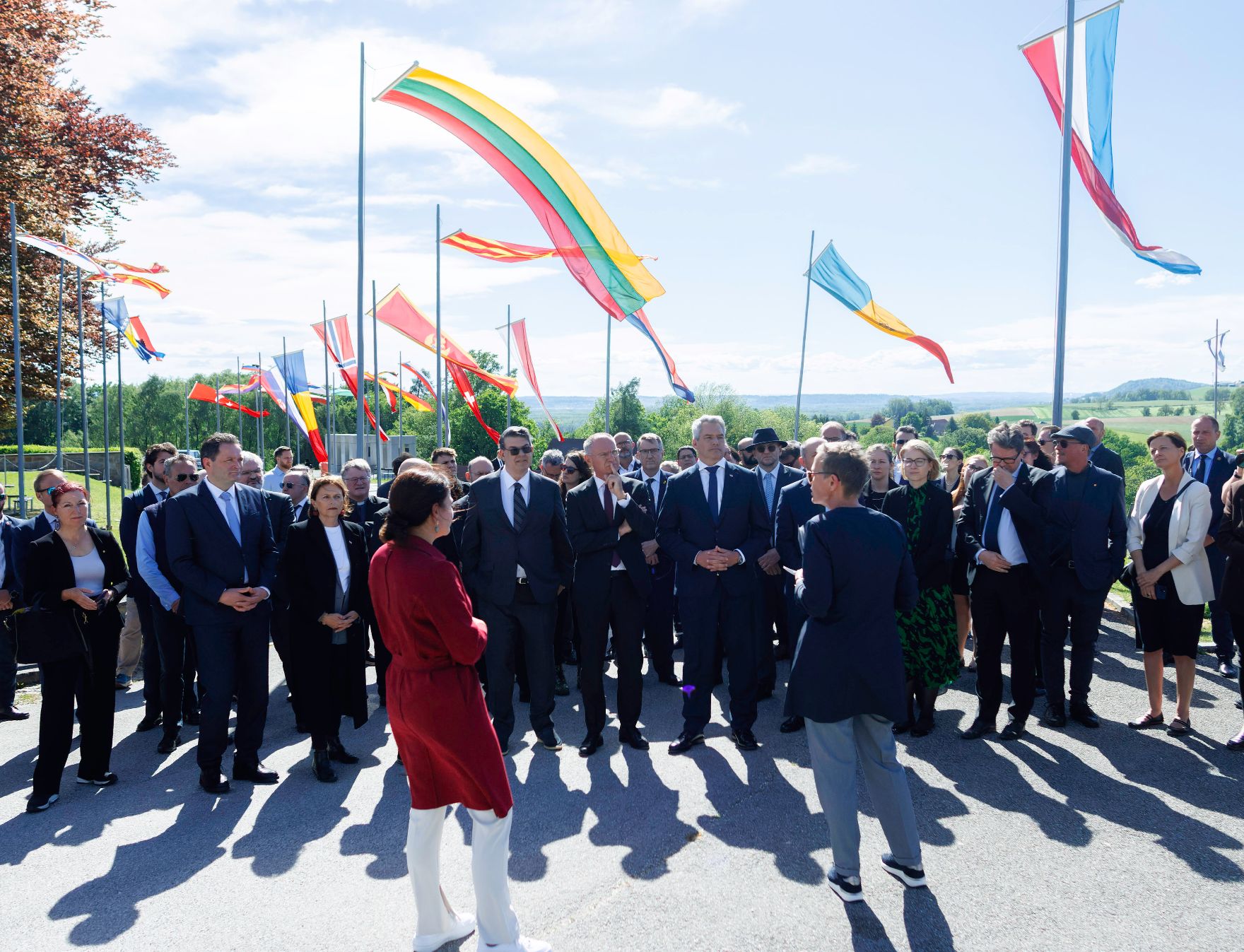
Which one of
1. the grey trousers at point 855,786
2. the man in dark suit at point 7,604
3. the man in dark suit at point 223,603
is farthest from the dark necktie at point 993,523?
the man in dark suit at point 7,604

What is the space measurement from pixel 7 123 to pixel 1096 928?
63.0ft

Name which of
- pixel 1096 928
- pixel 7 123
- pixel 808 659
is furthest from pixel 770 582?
pixel 7 123

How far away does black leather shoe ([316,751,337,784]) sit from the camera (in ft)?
17.7

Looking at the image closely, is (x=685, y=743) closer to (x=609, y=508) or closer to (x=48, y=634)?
(x=609, y=508)

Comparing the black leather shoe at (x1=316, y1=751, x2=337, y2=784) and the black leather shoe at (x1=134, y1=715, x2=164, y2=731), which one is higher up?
the black leather shoe at (x1=316, y1=751, x2=337, y2=784)

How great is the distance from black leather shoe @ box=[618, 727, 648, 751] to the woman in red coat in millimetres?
2608

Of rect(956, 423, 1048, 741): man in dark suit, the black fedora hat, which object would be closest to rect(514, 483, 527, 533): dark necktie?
the black fedora hat

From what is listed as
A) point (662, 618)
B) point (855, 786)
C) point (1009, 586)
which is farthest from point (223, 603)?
point (1009, 586)

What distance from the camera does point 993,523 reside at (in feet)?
20.3

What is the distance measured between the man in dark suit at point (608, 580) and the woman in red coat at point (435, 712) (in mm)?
2600

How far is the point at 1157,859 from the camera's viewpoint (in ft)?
13.4

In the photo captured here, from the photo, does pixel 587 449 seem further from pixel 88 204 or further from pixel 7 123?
pixel 88 204

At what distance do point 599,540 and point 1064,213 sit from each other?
864 centimetres

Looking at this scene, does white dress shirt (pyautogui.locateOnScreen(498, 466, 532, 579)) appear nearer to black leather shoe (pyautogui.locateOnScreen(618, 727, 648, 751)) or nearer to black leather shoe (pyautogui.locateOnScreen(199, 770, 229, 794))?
black leather shoe (pyautogui.locateOnScreen(618, 727, 648, 751))
